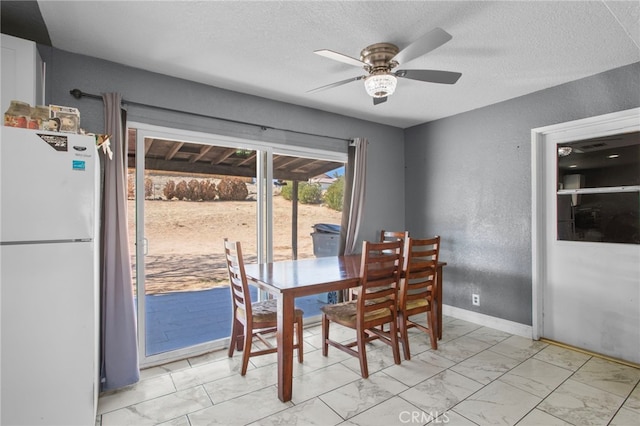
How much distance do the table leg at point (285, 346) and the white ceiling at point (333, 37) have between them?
1.73 metres

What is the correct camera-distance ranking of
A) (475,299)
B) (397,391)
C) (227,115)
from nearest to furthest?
(397,391) → (227,115) → (475,299)

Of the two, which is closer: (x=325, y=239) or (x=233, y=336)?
(x=233, y=336)

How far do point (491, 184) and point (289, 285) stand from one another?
8.41ft

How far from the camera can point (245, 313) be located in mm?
2377

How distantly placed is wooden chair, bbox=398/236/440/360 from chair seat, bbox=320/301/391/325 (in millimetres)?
195

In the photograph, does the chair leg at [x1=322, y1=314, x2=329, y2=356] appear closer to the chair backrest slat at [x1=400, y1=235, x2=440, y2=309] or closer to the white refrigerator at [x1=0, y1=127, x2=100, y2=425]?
the chair backrest slat at [x1=400, y1=235, x2=440, y2=309]

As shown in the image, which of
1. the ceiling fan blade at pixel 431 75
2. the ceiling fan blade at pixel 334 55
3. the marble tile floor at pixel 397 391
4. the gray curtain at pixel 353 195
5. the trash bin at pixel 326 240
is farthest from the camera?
the trash bin at pixel 326 240

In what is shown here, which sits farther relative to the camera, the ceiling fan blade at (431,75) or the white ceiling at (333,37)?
the ceiling fan blade at (431,75)

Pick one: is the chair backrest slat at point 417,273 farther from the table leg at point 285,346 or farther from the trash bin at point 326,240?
the trash bin at point 326,240

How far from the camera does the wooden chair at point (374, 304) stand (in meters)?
2.35

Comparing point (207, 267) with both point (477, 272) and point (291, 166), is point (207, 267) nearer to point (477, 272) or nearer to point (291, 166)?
point (291, 166)

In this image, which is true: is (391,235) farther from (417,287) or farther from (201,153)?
(201,153)

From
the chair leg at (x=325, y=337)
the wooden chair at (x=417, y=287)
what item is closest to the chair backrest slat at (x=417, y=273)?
the wooden chair at (x=417, y=287)

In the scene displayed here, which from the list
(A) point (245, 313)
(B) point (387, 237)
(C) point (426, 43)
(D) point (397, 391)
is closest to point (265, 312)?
(A) point (245, 313)
